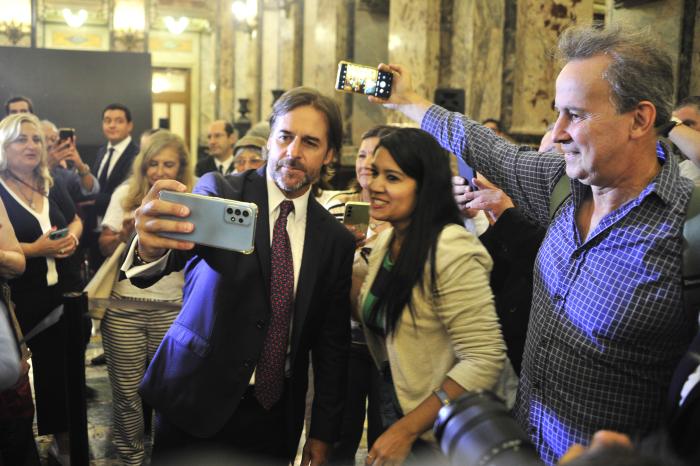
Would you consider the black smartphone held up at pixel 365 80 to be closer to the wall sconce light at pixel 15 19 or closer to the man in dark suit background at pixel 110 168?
the man in dark suit background at pixel 110 168

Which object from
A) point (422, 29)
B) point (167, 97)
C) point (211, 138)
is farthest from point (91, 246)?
point (167, 97)

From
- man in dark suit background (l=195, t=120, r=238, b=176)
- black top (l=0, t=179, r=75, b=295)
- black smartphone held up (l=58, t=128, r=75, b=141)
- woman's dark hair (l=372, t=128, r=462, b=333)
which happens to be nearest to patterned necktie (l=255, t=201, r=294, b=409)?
woman's dark hair (l=372, t=128, r=462, b=333)

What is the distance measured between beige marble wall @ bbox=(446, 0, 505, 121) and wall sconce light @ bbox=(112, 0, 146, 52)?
13522mm

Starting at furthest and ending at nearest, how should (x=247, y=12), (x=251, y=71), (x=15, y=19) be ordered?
(x=251, y=71), (x=247, y=12), (x=15, y=19)

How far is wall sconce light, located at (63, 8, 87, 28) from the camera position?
1827cm

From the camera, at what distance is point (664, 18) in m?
4.02

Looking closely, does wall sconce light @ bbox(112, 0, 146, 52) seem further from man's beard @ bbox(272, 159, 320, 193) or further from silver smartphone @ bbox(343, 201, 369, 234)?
man's beard @ bbox(272, 159, 320, 193)

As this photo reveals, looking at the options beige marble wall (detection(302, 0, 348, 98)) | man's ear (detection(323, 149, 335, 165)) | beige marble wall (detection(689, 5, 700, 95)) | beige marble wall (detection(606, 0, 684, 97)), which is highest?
beige marble wall (detection(302, 0, 348, 98))

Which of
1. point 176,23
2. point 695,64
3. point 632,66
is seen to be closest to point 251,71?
point 176,23

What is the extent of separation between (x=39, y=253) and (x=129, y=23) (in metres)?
15.5

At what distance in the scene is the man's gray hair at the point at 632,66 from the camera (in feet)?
5.67

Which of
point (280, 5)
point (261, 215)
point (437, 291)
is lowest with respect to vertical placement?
point (437, 291)

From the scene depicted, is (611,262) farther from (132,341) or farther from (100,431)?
(100,431)

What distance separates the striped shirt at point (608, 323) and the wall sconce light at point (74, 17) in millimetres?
18866
